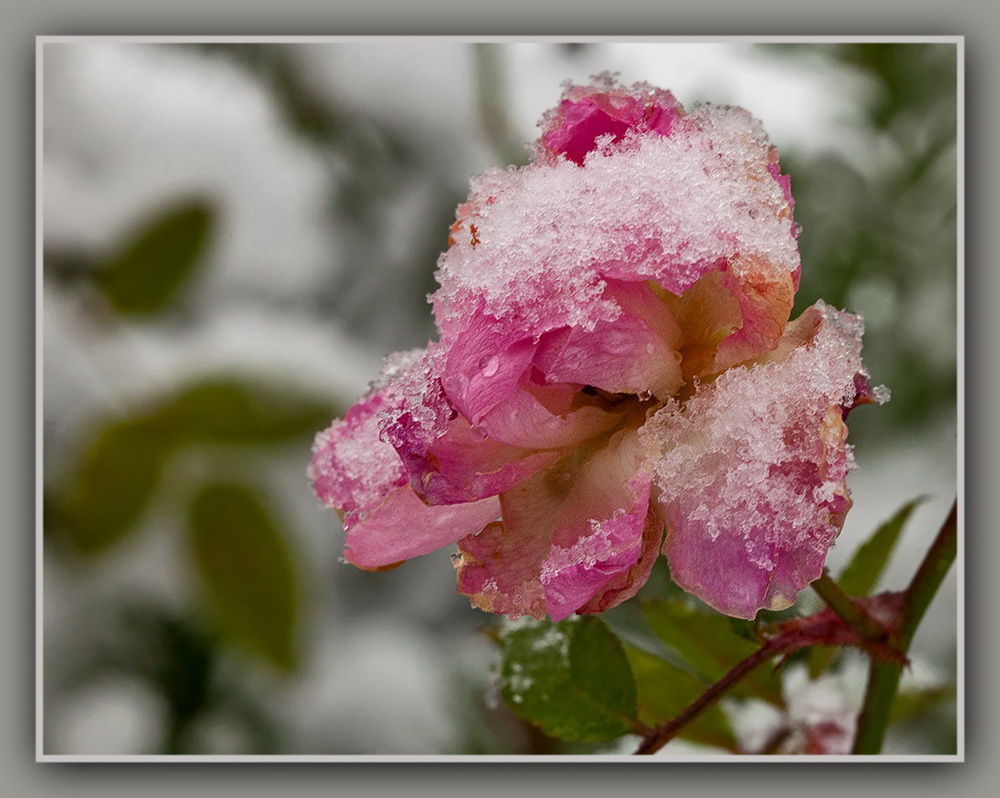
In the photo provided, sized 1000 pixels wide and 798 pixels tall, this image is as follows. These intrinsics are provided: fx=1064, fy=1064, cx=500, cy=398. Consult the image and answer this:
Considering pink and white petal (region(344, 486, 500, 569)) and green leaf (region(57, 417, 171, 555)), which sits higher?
green leaf (region(57, 417, 171, 555))

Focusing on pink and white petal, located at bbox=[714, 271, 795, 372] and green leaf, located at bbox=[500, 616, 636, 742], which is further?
green leaf, located at bbox=[500, 616, 636, 742]

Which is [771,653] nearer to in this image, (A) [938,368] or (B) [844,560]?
(B) [844,560]

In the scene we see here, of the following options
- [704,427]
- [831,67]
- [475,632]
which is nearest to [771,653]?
[704,427]

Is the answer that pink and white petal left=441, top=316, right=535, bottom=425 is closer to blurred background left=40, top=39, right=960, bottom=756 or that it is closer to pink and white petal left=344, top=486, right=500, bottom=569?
pink and white petal left=344, top=486, right=500, bottom=569

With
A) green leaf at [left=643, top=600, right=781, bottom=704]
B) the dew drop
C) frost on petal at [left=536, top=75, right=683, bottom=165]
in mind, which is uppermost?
frost on petal at [left=536, top=75, right=683, bottom=165]

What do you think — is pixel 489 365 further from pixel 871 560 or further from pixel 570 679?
pixel 871 560

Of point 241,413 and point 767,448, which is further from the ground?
point 241,413

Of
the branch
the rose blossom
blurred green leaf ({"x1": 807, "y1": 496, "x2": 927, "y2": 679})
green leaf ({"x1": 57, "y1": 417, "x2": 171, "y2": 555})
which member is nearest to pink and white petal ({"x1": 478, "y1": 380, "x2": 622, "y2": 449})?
the rose blossom

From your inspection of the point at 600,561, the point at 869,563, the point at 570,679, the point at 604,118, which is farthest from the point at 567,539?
the point at 869,563
